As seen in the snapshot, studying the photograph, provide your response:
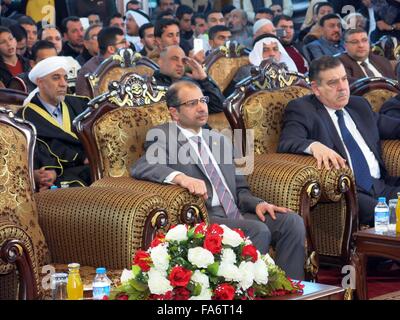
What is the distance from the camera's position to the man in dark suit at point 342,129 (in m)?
4.86

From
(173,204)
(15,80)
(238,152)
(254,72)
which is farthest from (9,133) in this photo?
(15,80)

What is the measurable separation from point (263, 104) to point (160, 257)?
2237 mm

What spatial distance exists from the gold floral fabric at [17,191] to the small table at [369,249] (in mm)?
1347

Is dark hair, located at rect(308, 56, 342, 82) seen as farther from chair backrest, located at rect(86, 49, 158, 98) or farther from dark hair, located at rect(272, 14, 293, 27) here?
dark hair, located at rect(272, 14, 293, 27)

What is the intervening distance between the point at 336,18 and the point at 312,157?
4836 millimetres

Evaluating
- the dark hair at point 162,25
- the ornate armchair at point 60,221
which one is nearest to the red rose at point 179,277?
the ornate armchair at point 60,221

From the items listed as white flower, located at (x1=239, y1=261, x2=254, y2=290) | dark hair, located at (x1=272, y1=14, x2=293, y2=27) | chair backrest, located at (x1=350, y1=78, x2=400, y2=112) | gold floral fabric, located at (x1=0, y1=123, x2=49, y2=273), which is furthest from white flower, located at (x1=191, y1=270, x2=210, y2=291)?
dark hair, located at (x1=272, y1=14, x2=293, y2=27)

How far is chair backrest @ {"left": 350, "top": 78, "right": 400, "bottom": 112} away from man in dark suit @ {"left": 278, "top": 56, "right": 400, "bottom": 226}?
0.41 metres

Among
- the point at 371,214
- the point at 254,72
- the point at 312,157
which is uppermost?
the point at 254,72

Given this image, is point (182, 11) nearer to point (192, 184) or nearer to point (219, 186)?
point (219, 186)

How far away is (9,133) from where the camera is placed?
147 inches
